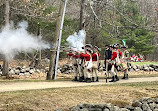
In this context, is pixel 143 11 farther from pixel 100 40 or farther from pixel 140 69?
pixel 140 69

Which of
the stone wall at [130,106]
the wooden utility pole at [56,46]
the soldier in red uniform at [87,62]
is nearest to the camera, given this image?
the stone wall at [130,106]

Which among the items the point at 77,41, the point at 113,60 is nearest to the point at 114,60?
the point at 113,60

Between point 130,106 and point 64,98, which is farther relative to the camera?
point 64,98

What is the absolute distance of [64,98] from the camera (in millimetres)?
9438

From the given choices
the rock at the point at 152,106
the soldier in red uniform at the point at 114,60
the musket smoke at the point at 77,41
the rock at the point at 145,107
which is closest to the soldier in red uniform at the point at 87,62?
the musket smoke at the point at 77,41

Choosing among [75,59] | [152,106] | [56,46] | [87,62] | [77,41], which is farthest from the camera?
[56,46]

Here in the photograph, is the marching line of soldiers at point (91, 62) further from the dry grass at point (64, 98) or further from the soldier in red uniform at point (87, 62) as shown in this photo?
the dry grass at point (64, 98)

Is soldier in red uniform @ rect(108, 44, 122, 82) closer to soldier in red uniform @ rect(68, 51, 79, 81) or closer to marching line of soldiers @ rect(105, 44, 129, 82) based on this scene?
marching line of soldiers @ rect(105, 44, 129, 82)

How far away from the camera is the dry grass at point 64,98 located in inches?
328

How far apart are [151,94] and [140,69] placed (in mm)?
17412

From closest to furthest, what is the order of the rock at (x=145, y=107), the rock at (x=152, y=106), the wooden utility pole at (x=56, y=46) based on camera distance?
the rock at (x=145, y=107), the rock at (x=152, y=106), the wooden utility pole at (x=56, y=46)

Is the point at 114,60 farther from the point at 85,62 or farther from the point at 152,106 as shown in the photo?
the point at 152,106

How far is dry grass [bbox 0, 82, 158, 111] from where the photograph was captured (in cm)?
834

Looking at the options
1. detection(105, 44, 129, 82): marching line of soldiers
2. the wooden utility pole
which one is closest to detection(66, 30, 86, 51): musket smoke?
the wooden utility pole
